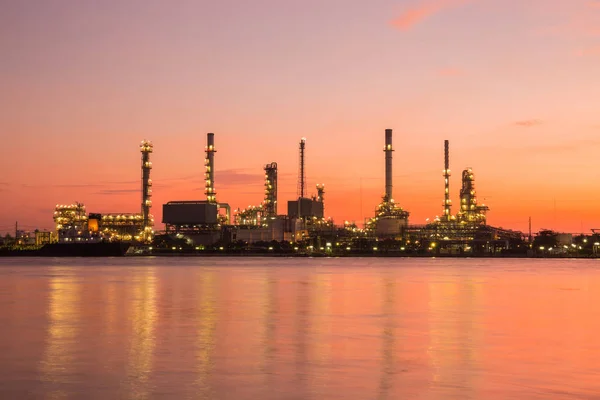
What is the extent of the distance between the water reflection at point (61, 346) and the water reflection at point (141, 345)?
1.38 metres

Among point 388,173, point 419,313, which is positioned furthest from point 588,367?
point 388,173

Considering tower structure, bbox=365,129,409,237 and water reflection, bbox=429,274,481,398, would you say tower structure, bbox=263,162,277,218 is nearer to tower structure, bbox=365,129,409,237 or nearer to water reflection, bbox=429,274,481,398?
tower structure, bbox=365,129,409,237

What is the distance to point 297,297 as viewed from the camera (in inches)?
1855

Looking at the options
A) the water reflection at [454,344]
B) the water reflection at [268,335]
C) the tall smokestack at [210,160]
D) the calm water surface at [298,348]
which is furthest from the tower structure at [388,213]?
the calm water surface at [298,348]

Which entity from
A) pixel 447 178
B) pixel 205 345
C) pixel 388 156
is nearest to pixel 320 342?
pixel 205 345

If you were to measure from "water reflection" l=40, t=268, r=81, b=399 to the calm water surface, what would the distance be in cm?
6

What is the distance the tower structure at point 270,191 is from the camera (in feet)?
605

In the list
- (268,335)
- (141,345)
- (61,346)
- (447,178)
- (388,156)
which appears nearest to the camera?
(61,346)

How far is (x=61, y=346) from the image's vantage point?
944 inches

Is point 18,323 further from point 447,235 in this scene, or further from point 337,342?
point 447,235

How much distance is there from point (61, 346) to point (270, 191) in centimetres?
16539

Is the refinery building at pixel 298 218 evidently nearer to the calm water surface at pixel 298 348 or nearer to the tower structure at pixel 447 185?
the tower structure at pixel 447 185

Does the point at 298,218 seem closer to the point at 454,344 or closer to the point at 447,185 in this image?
the point at 447,185

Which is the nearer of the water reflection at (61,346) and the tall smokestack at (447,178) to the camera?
the water reflection at (61,346)
